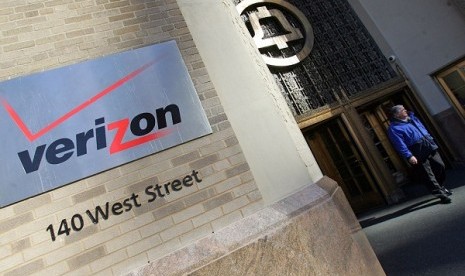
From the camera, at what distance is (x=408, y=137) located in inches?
165

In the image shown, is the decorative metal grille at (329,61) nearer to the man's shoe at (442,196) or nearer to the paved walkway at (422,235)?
the paved walkway at (422,235)

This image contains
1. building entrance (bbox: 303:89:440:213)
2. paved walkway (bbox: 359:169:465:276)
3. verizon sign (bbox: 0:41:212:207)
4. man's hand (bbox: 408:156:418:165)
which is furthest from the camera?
building entrance (bbox: 303:89:440:213)

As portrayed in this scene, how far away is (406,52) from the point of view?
6613mm

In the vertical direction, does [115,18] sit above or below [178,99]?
above

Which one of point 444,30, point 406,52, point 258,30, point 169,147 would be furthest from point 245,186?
point 444,30

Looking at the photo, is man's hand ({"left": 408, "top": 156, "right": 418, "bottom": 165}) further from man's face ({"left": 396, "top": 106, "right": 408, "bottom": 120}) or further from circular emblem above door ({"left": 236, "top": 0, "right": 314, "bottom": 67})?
circular emblem above door ({"left": 236, "top": 0, "right": 314, "bottom": 67})

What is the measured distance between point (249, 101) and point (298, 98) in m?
4.01

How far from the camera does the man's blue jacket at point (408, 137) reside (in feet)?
13.5

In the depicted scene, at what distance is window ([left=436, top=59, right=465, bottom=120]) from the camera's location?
5.80 metres

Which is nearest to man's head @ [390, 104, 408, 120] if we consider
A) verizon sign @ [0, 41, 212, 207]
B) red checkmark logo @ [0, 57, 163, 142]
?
verizon sign @ [0, 41, 212, 207]

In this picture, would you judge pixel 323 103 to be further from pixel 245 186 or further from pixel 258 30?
pixel 245 186

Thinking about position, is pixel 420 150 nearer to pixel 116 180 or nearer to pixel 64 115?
pixel 116 180

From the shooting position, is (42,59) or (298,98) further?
Result: (298,98)

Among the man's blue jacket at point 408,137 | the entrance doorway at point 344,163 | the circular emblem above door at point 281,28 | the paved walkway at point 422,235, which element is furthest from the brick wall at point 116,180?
the entrance doorway at point 344,163
